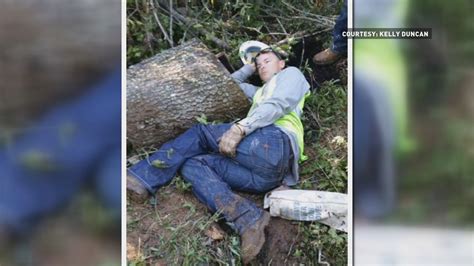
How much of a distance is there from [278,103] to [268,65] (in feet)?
0.84

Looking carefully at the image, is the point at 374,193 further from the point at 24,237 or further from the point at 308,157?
the point at 24,237

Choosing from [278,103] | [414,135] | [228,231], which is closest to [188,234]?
[228,231]

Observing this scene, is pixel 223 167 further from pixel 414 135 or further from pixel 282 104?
pixel 414 135

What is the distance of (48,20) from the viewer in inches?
159

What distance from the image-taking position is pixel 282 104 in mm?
4020

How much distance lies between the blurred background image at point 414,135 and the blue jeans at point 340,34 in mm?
72

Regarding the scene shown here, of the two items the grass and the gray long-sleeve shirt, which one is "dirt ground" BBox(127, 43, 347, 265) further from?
the gray long-sleeve shirt

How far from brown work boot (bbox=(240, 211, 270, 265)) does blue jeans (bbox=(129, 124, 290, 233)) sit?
0.04 m

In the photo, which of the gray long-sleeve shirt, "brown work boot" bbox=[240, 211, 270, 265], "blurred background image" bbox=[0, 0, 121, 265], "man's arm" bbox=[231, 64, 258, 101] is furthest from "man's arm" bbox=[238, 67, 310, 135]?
"blurred background image" bbox=[0, 0, 121, 265]

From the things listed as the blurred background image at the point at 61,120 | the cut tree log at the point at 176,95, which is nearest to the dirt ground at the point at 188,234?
the blurred background image at the point at 61,120

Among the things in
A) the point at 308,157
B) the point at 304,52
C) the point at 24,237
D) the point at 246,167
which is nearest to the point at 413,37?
the point at 304,52

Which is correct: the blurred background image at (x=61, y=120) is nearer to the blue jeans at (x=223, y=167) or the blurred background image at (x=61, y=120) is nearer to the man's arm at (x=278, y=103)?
the blue jeans at (x=223, y=167)

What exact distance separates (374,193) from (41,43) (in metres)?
2.22

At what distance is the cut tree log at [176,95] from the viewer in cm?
400
